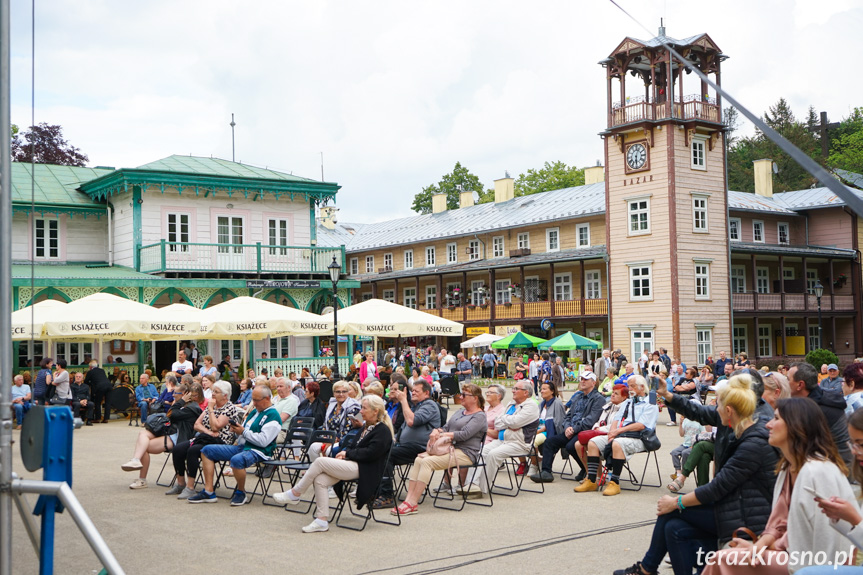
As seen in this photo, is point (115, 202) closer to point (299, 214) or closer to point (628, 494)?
point (299, 214)

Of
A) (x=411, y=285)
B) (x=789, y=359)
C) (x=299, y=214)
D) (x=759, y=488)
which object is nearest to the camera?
(x=759, y=488)

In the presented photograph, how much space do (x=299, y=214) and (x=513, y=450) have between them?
2290 cm

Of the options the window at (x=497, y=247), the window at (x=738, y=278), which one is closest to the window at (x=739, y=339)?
the window at (x=738, y=278)

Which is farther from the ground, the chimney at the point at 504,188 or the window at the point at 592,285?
the chimney at the point at 504,188

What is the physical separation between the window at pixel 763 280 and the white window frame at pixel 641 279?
33.9 ft

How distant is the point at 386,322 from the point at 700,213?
23400 mm

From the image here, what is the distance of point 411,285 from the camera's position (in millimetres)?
56625

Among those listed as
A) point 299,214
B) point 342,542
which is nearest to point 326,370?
point 299,214

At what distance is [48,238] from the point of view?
2966 cm

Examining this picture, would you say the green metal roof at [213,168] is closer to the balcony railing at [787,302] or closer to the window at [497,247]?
the window at [497,247]

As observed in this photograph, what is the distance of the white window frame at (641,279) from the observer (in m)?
39.8

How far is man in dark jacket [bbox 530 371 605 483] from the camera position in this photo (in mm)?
11359

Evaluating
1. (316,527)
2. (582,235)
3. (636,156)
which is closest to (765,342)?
(582,235)

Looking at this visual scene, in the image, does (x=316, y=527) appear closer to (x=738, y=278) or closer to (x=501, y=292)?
(x=738, y=278)
